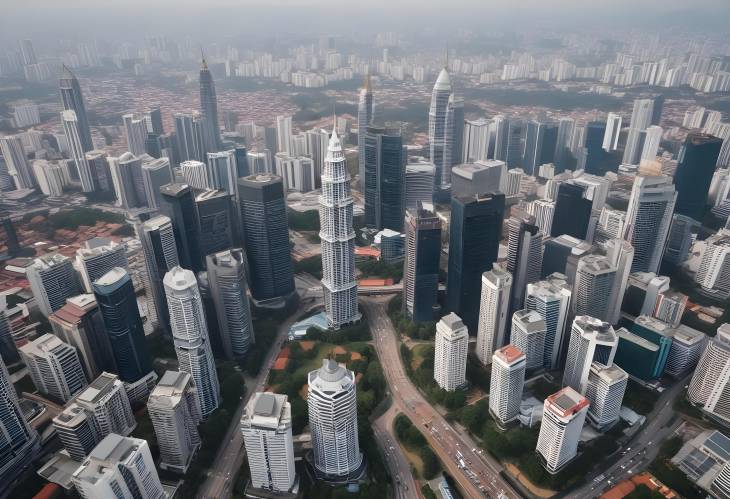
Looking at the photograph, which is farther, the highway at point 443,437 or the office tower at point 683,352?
the office tower at point 683,352

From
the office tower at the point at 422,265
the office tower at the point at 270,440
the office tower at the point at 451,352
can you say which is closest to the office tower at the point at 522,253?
the office tower at the point at 422,265

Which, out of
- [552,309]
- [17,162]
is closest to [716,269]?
[552,309]

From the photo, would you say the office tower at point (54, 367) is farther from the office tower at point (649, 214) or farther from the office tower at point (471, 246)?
the office tower at point (649, 214)

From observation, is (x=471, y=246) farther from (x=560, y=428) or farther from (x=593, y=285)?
(x=560, y=428)

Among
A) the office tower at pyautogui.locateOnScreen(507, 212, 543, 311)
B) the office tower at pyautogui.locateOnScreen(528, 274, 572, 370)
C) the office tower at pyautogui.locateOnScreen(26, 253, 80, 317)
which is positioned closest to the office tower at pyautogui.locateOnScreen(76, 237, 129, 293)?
the office tower at pyautogui.locateOnScreen(26, 253, 80, 317)

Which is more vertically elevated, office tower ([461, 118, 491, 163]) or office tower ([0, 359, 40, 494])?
office tower ([461, 118, 491, 163])

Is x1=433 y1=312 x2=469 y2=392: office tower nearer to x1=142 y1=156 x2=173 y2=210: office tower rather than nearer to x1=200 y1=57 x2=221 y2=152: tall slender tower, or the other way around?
x1=142 y1=156 x2=173 y2=210: office tower
